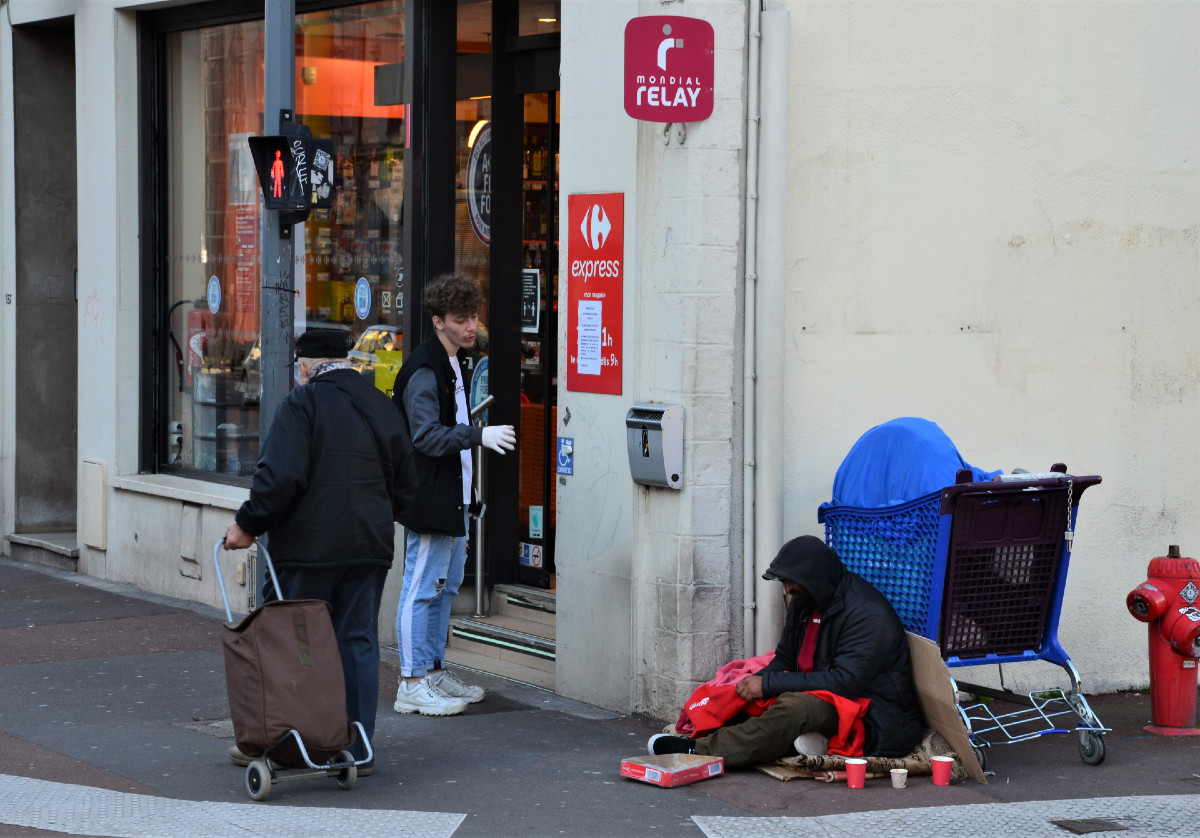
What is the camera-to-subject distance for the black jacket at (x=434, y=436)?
7.33m

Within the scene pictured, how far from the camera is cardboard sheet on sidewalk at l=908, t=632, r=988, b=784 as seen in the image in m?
6.26

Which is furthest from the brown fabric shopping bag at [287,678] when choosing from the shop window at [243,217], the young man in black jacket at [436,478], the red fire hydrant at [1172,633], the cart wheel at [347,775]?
the shop window at [243,217]

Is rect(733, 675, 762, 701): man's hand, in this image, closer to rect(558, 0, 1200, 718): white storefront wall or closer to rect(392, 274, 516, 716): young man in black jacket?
rect(558, 0, 1200, 718): white storefront wall

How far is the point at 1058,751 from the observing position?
7.00m

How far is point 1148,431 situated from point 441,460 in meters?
3.50

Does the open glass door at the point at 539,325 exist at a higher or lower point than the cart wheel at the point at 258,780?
higher

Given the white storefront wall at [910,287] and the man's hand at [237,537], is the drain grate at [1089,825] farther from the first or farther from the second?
the man's hand at [237,537]

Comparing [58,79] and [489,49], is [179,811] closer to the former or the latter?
[489,49]

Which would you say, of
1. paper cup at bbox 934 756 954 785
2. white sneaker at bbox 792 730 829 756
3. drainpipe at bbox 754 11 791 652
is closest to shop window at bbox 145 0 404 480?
drainpipe at bbox 754 11 791 652

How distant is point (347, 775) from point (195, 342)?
5988mm

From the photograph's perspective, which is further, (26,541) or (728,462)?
(26,541)

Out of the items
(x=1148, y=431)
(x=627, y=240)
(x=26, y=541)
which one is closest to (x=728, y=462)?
(x=627, y=240)

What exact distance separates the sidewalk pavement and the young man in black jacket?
26 cm

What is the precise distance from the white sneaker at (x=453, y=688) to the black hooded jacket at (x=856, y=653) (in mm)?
1860
